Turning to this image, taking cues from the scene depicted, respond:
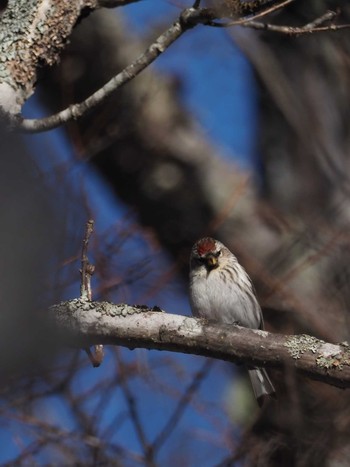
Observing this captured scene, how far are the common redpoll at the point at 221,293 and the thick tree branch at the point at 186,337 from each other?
1849 millimetres

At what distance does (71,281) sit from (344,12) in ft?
9.79

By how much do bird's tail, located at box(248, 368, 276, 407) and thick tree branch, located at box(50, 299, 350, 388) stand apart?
5.02 feet

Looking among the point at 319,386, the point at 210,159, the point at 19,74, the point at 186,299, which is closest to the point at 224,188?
the point at 210,159

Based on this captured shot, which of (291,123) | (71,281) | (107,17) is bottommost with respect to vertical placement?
(71,281)

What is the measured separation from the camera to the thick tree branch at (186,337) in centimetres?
278

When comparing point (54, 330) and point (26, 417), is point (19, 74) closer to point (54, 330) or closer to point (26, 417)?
point (54, 330)

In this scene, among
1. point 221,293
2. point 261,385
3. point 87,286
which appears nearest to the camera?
point 87,286

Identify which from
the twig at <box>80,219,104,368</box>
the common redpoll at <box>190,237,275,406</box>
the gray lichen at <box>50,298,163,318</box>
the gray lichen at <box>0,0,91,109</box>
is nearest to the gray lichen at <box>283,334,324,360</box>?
the gray lichen at <box>50,298,163,318</box>

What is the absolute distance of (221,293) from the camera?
4828 mm

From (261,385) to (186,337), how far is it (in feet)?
5.45

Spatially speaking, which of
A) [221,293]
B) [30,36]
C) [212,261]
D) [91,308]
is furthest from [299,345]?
[212,261]

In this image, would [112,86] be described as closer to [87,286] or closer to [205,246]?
[87,286]

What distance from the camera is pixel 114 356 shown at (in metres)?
4.39

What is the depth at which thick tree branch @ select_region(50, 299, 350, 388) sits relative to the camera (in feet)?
9.12
